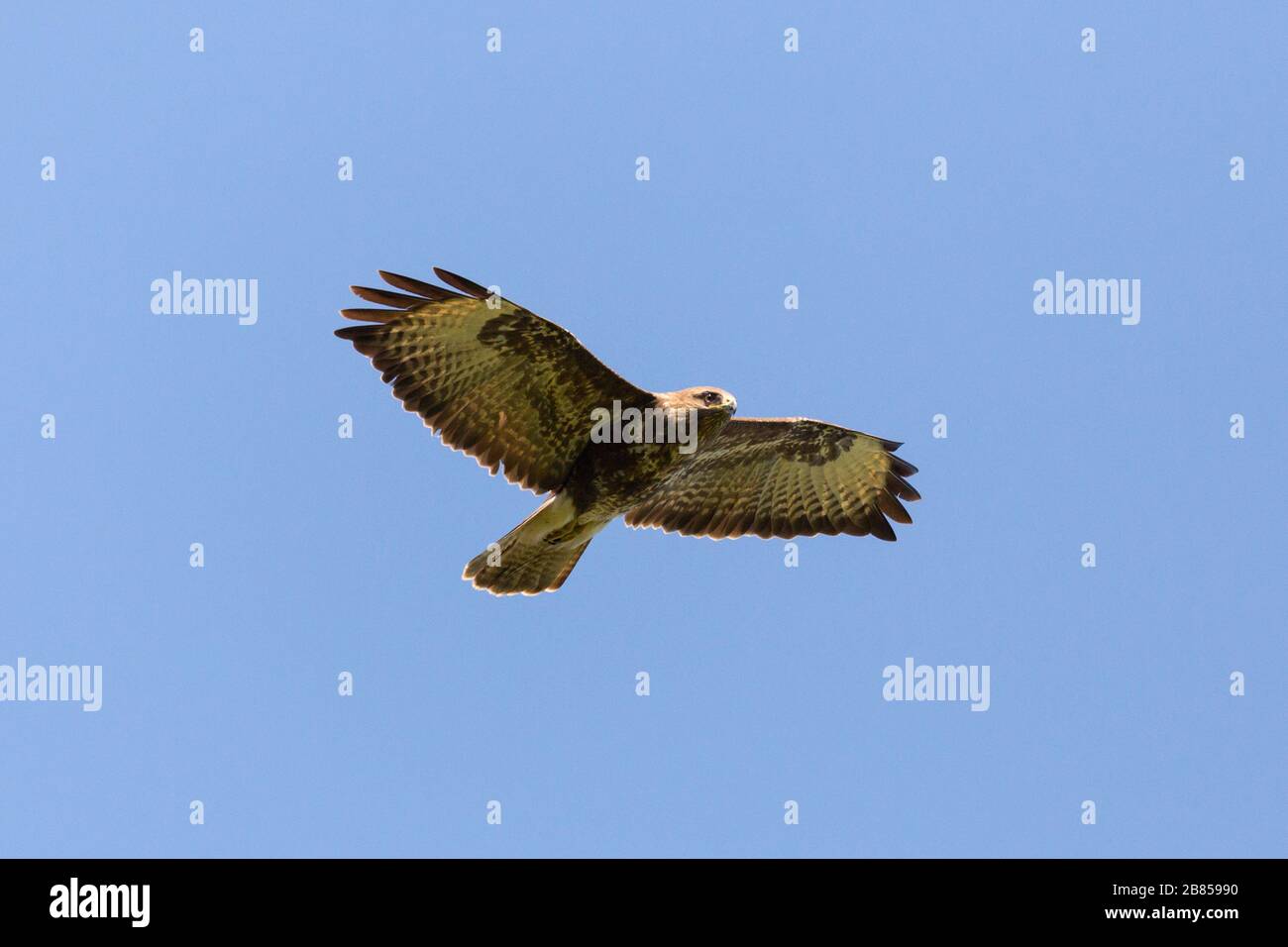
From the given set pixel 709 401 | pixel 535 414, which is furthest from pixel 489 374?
pixel 709 401

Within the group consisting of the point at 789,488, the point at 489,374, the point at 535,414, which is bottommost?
the point at 789,488

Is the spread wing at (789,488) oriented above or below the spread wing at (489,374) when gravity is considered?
below

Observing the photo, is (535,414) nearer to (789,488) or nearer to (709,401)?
(709,401)

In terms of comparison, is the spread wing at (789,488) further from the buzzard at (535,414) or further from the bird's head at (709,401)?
the bird's head at (709,401)

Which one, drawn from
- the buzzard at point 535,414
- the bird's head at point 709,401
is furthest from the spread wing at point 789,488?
the bird's head at point 709,401

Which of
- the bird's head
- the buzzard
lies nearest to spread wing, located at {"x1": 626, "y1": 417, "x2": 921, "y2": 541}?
the buzzard
